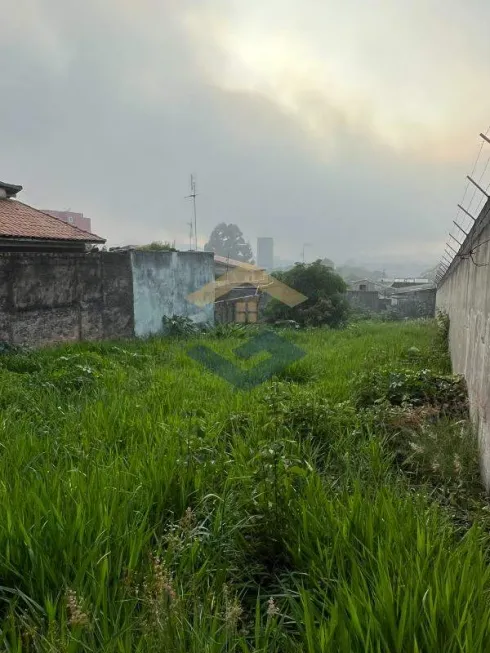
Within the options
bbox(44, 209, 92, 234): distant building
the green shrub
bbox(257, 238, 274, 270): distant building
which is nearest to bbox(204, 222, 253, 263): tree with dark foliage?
bbox(44, 209, 92, 234): distant building

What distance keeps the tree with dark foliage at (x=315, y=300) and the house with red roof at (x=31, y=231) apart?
596 centimetres

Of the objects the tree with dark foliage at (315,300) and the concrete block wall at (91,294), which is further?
the tree with dark foliage at (315,300)

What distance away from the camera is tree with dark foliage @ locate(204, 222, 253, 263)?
227 ft

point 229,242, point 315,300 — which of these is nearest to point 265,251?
point 229,242

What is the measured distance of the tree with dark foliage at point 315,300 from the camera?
1448 centimetres

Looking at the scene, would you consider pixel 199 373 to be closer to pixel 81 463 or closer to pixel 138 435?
pixel 138 435

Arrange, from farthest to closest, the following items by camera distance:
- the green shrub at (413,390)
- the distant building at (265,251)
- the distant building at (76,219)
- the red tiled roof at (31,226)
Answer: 1. the distant building at (265,251)
2. the distant building at (76,219)
3. the red tiled roof at (31,226)
4. the green shrub at (413,390)

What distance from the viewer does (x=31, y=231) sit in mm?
10164

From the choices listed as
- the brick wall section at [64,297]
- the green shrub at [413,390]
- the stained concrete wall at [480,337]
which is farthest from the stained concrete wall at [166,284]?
the stained concrete wall at [480,337]

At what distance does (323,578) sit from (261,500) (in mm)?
651

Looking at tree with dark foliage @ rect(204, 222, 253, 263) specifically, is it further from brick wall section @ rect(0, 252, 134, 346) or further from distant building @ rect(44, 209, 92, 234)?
brick wall section @ rect(0, 252, 134, 346)

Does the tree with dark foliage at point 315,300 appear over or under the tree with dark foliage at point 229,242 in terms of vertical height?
under

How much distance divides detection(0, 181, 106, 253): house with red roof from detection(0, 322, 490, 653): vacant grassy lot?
6375 millimetres

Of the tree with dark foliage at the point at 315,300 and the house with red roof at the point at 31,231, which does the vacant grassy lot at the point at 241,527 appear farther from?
the tree with dark foliage at the point at 315,300
